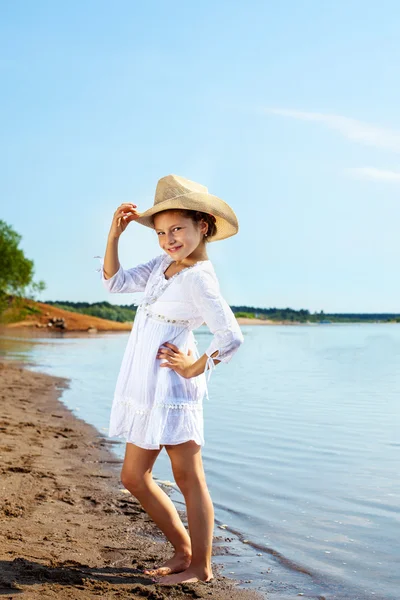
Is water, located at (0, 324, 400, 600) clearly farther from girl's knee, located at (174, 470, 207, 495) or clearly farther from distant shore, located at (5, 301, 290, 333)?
distant shore, located at (5, 301, 290, 333)

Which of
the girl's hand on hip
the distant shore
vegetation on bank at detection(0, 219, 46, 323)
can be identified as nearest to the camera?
the girl's hand on hip

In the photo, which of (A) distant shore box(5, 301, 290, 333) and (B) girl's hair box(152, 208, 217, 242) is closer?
(B) girl's hair box(152, 208, 217, 242)

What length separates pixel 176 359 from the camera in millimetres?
3338

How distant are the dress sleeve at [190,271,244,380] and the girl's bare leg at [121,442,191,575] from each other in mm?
533

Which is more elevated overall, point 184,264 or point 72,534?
point 184,264

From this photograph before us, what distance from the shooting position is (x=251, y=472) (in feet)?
19.4

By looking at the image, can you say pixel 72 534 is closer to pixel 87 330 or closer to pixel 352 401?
pixel 352 401

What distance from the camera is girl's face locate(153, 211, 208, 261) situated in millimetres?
3414

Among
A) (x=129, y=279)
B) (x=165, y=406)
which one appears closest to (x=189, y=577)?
(x=165, y=406)

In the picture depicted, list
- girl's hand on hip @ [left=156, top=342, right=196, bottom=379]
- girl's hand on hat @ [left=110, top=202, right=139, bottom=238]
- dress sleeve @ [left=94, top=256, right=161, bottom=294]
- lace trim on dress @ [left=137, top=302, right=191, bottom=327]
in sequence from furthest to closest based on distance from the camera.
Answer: dress sleeve @ [left=94, top=256, right=161, bottom=294], girl's hand on hat @ [left=110, top=202, right=139, bottom=238], lace trim on dress @ [left=137, top=302, right=191, bottom=327], girl's hand on hip @ [left=156, top=342, right=196, bottom=379]

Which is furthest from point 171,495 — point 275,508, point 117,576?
point 117,576

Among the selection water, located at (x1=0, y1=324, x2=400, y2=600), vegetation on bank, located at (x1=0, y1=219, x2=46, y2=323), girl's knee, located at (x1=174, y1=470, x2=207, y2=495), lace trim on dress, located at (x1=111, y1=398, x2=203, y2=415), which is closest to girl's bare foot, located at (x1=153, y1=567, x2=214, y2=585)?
water, located at (x1=0, y1=324, x2=400, y2=600)

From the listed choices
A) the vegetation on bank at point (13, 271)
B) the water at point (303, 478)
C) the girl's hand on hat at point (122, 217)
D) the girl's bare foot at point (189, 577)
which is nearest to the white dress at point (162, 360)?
the girl's hand on hat at point (122, 217)

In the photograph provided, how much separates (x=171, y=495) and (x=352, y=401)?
20.4 ft
